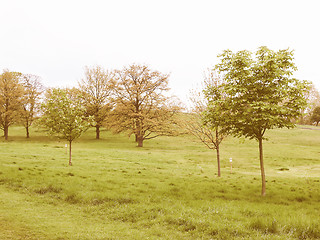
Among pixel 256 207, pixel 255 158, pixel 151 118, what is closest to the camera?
pixel 256 207

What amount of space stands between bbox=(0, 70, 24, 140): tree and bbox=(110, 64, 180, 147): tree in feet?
71.9

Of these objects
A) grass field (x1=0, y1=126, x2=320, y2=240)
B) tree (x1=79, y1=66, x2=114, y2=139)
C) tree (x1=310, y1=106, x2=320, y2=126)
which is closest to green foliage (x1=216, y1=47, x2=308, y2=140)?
grass field (x1=0, y1=126, x2=320, y2=240)

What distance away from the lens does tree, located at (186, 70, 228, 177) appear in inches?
616

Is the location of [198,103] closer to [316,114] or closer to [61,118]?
[61,118]

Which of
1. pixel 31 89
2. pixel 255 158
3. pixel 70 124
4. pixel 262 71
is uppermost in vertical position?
pixel 31 89

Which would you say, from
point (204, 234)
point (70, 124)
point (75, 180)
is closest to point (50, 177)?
point (75, 180)

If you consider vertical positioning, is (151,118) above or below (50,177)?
above

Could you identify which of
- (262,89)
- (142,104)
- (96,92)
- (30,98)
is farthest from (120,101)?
(262,89)

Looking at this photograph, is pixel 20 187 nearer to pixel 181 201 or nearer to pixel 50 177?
pixel 50 177

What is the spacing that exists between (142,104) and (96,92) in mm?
13916

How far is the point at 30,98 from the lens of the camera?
59.5m

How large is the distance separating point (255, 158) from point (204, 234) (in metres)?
32.8

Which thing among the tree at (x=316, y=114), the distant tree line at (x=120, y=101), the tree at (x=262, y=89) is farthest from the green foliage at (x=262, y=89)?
the tree at (x=316, y=114)

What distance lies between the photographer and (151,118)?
50062mm
